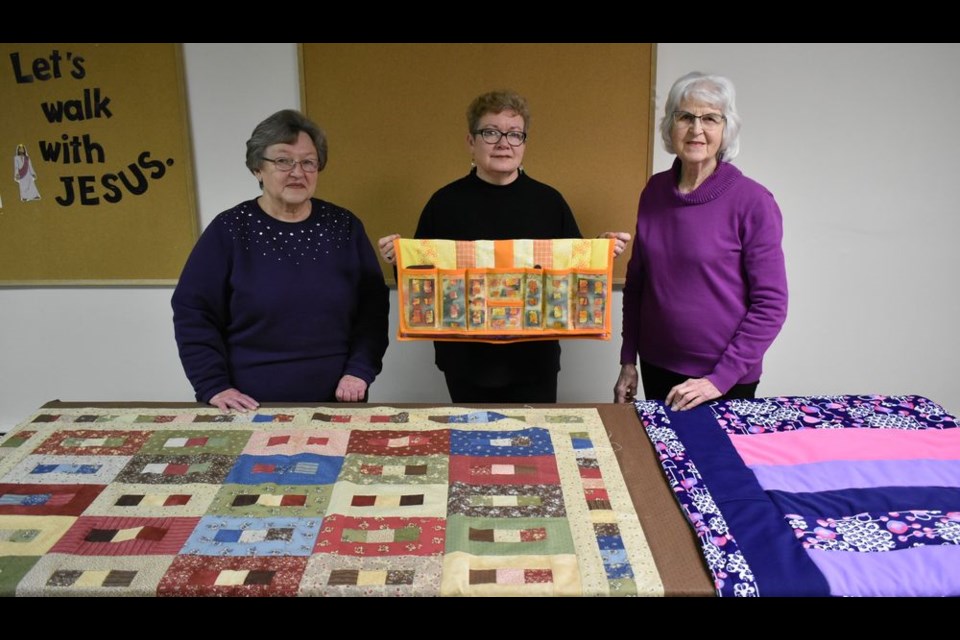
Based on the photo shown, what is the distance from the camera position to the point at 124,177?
10.2 feet

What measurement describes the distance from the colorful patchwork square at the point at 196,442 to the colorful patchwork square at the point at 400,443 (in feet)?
0.88

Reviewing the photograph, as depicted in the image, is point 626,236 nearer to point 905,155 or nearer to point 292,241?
point 292,241

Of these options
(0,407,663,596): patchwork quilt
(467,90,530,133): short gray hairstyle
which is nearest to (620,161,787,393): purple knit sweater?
(0,407,663,596): patchwork quilt

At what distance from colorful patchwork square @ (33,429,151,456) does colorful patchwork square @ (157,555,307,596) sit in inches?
20.4

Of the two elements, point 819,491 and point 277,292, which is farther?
point 277,292

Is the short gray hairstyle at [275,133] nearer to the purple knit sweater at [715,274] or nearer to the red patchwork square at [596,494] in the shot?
the purple knit sweater at [715,274]

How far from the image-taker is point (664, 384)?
83.6 inches

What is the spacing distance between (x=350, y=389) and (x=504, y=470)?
65 cm

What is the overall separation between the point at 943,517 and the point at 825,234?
2013 millimetres

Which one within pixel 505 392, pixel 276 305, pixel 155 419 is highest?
pixel 276 305

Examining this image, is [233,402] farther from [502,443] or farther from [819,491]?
[819,491]

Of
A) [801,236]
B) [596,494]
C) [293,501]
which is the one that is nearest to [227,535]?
[293,501]
